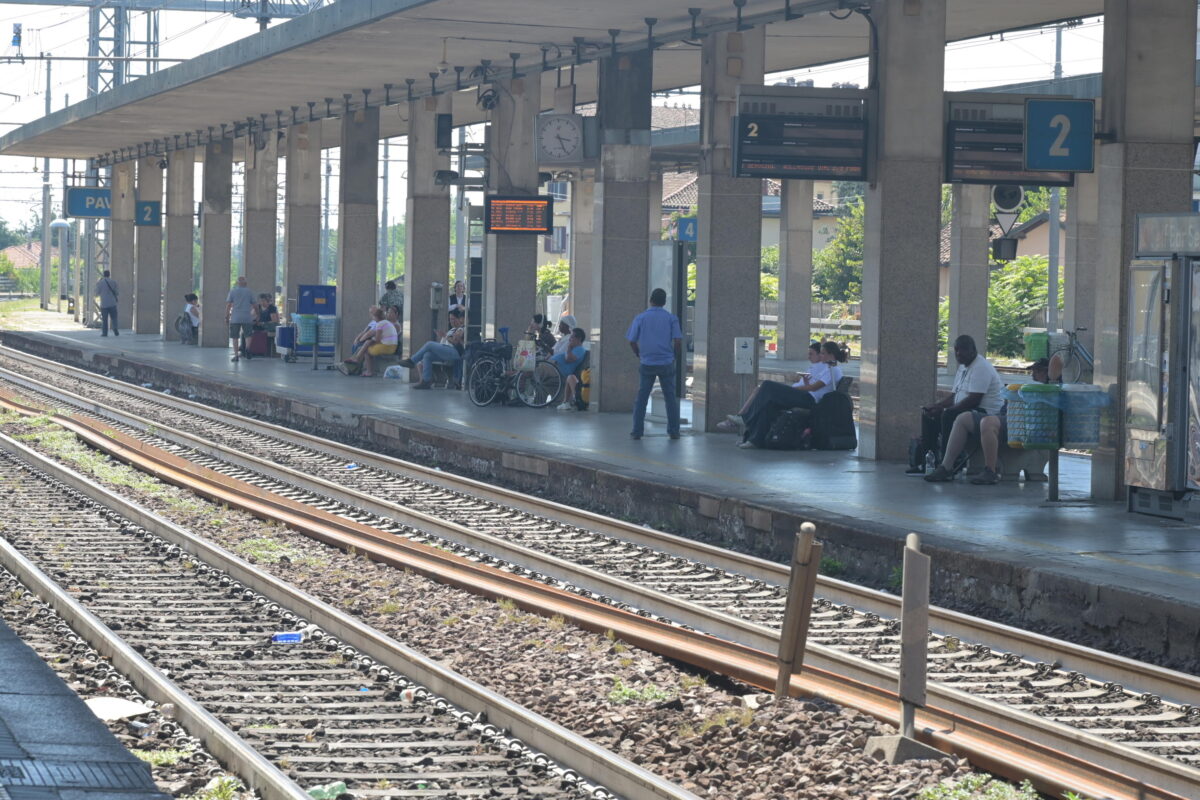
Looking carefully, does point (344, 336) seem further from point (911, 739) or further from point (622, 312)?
point (911, 739)

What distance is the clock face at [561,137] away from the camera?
22266mm

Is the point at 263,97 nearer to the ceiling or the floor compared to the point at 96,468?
nearer to the ceiling

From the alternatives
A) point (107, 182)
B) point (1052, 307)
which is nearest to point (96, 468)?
point (1052, 307)

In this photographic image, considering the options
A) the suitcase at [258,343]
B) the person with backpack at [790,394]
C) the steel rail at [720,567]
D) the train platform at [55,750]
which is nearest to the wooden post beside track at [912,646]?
the steel rail at [720,567]

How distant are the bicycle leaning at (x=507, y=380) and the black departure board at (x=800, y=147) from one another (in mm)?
7833

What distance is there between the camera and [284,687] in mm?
8141

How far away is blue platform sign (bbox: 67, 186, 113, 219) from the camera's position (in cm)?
4675

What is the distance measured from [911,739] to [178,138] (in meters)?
37.1

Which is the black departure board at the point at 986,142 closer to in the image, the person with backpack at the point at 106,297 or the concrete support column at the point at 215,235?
the concrete support column at the point at 215,235

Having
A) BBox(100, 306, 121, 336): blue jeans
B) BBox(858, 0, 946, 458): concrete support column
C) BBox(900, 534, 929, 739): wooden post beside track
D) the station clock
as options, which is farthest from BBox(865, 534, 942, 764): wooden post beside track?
BBox(100, 306, 121, 336): blue jeans

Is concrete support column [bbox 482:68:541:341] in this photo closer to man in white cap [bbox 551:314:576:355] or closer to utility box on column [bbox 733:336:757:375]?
man in white cap [bbox 551:314:576:355]

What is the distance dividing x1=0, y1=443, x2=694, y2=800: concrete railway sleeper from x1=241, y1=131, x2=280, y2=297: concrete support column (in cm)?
2591

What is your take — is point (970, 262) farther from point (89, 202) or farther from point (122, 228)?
point (122, 228)

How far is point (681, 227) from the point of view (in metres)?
36.8
